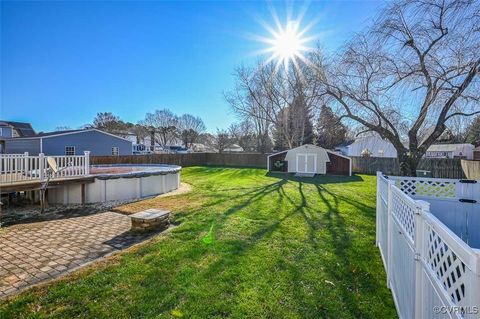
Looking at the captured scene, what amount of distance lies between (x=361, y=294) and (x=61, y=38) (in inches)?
516

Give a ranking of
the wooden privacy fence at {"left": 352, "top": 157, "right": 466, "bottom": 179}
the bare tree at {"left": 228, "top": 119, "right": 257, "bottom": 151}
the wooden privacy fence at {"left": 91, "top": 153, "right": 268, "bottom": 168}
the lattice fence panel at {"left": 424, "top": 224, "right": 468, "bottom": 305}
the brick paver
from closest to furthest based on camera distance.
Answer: the lattice fence panel at {"left": 424, "top": 224, "right": 468, "bottom": 305}, the brick paver, the wooden privacy fence at {"left": 352, "top": 157, "right": 466, "bottom": 179}, the wooden privacy fence at {"left": 91, "top": 153, "right": 268, "bottom": 168}, the bare tree at {"left": 228, "top": 119, "right": 257, "bottom": 151}

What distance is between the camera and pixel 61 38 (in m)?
10.3

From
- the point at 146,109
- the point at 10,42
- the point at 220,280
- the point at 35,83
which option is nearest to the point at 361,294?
the point at 220,280

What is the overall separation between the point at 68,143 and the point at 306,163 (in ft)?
68.1

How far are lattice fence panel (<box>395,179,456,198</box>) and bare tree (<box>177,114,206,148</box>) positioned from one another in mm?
44667

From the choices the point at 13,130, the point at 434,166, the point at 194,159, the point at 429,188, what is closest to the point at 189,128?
the point at 194,159

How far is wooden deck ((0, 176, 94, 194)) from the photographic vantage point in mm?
7007

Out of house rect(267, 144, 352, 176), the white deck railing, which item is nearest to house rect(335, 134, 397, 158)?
house rect(267, 144, 352, 176)

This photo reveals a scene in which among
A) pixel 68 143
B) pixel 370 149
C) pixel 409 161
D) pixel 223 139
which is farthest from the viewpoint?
pixel 223 139

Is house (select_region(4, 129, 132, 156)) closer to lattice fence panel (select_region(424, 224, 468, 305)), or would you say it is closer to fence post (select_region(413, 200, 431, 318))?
fence post (select_region(413, 200, 431, 318))

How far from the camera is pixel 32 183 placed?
7570 mm

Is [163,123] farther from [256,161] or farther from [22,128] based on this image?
[256,161]

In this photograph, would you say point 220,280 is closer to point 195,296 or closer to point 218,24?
point 195,296

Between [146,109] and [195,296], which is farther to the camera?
[146,109]
